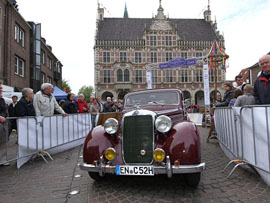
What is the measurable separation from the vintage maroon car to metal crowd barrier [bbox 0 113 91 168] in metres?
1.93

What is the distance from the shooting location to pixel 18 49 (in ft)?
50.0

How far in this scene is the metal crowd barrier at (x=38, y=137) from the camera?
3.83 metres

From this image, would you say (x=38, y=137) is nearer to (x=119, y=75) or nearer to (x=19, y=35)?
(x=19, y=35)

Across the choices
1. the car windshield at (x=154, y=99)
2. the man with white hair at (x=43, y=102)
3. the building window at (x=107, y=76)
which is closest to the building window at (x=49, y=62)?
the building window at (x=107, y=76)

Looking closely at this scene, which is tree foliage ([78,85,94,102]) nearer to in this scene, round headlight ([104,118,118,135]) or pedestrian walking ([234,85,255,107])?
pedestrian walking ([234,85,255,107])

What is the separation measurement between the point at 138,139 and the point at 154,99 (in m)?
1.46

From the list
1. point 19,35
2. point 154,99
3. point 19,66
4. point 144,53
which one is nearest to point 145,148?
point 154,99

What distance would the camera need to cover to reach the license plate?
2.54 meters

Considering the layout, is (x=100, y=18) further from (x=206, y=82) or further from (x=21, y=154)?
(x=21, y=154)

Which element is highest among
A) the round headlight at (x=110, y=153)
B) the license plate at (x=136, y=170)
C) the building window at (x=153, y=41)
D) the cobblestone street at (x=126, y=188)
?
the building window at (x=153, y=41)

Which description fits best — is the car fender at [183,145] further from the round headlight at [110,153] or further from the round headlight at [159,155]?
the round headlight at [110,153]

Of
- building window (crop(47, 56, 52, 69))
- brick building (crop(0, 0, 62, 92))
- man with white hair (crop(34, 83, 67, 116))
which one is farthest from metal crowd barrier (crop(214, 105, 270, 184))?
building window (crop(47, 56, 52, 69))

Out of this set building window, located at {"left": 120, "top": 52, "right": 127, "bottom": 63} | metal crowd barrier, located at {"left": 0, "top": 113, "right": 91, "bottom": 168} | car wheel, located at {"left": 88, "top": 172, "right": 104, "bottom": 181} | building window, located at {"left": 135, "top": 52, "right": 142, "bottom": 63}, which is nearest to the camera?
car wheel, located at {"left": 88, "top": 172, "right": 104, "bottom": 181}

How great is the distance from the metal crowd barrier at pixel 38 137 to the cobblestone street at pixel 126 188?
42cm
